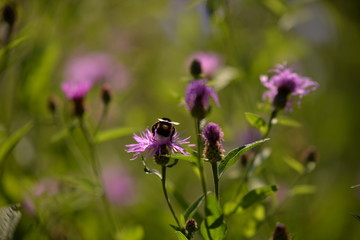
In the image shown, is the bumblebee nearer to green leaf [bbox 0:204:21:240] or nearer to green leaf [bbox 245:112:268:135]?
green leaf [bbox 245:112:268:135]

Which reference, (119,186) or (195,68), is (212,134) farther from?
(119,186)

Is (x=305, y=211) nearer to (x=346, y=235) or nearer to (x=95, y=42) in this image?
(x=346, y=235)

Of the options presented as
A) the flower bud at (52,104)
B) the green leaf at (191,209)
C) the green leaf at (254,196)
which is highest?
the flower bud at (52,104)

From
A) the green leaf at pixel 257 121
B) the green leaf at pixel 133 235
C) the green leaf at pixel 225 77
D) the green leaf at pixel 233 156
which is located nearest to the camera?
the green leaf at pixel 233 156

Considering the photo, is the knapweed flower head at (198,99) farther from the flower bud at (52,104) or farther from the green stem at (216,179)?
the flower bud at (52,104)

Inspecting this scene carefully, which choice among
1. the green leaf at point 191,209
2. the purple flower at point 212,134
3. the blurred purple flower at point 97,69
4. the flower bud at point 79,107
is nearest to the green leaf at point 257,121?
the purple flower at point 212,134

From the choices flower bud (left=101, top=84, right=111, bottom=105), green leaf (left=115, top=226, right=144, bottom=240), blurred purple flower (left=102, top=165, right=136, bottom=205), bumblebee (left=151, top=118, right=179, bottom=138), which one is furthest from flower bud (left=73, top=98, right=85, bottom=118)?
blurred purple flower (left=102, top=165, right=136, bottom=205)
